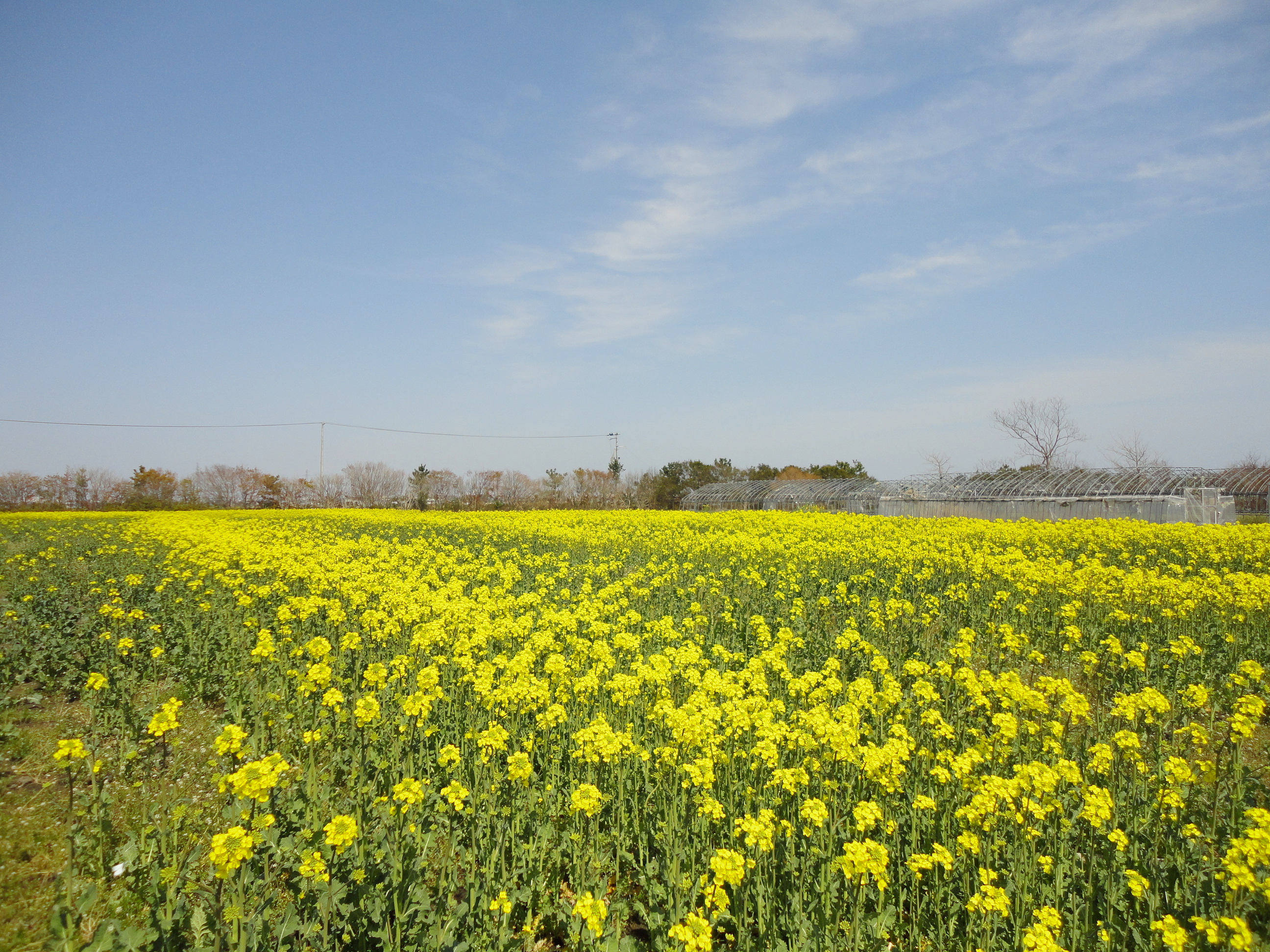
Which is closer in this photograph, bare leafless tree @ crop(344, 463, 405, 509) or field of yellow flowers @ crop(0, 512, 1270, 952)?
field of yellow flowers @ crop(0, 512, 1270, 952)

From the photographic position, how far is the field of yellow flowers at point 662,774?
3451 mm

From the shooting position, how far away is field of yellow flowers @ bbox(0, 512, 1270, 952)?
11.3 ft

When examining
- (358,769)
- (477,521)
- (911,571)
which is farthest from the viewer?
(477,521)

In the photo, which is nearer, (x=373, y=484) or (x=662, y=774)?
(x=662, y=774)

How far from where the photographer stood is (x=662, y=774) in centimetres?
496

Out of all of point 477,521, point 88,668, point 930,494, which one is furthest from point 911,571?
point 930,494

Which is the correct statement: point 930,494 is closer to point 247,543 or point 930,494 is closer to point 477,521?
point 477,521

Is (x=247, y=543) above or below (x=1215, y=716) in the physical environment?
above

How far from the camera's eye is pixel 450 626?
24.3 feet

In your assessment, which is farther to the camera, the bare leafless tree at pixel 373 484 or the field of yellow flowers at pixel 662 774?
the bare leafless tree at pixel 373 484

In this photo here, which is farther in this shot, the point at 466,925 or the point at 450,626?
the point at 450,626

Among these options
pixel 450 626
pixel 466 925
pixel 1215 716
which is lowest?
pixel 1215 716

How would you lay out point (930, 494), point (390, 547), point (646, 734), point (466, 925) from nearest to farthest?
point (466, 925)
point (646, 734)
point (390, 547)
point (930, 494)

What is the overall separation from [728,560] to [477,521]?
60.9ft
